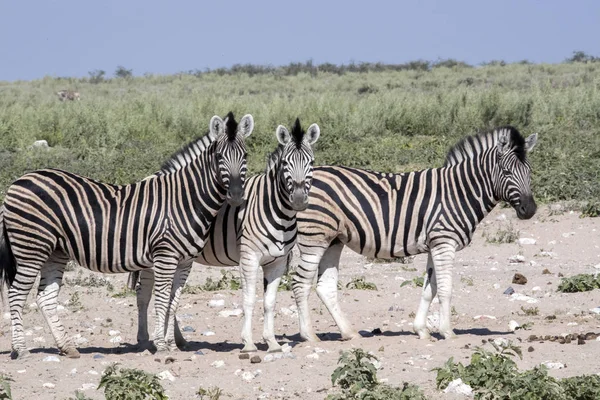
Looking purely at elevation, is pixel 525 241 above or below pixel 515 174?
below

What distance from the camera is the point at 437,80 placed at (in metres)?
43.2

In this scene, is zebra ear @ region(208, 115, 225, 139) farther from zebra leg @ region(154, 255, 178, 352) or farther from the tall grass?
the tall grass

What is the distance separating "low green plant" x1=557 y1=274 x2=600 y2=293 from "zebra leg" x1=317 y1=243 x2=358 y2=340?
9.61 ft

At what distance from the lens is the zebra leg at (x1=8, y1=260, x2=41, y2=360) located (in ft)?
28.0

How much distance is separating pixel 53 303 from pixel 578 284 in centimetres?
569

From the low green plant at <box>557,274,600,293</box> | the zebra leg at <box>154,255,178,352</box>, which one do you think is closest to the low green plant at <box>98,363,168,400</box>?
the zebra leg at <box>154,255,178,352</box>

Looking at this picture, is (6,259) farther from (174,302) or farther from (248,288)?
(248,288)

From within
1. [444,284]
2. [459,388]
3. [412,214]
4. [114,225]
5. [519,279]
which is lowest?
[459,388]

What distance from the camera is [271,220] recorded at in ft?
28.0

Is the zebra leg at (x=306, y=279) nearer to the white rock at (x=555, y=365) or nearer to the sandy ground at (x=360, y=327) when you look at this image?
the sandy ground at (x=360, y=327)

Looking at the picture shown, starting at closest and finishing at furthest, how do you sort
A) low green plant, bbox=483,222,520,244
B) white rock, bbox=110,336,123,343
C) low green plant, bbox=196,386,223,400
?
low green plant, bbox=196,386,223,400, white rock, bbox=110,336,123,343, low green plant, bbox=483,222,520,244

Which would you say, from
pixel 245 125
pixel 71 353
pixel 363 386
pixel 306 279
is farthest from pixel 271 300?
pixel 363 386

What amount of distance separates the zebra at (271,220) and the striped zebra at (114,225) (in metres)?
0.31

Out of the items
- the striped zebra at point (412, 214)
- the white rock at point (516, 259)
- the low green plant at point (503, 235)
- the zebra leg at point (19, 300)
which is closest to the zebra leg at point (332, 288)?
the striped zebra at point (412, 214)
